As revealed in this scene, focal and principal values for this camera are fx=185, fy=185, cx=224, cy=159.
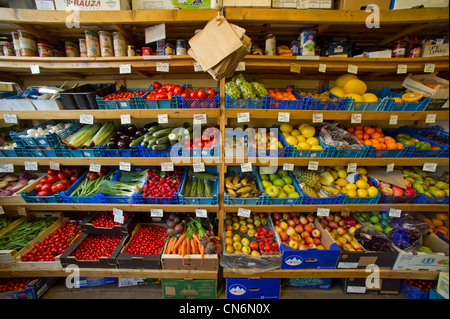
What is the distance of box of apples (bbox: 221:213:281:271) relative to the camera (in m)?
1.74

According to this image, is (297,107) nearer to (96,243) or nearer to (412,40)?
(412,40)

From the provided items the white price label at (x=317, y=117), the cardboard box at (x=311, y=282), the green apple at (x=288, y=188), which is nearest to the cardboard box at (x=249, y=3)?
the white price label at (x=317, y=117)

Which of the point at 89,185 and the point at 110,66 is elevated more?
the point at 110,66

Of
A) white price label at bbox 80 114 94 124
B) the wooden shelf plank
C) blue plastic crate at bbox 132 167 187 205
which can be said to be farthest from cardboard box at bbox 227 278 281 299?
white price label at bbox 80 114 94 124

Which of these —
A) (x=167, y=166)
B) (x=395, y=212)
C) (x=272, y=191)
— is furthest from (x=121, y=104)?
(x=395, y=212)

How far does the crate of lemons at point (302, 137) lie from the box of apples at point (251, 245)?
35.6 inches

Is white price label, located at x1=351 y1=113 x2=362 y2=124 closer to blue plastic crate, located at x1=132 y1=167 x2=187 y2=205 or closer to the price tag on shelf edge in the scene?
the price tag on shelf edge

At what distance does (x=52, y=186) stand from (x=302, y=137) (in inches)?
102

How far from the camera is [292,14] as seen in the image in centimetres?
142

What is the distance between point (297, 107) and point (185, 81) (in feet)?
4.22

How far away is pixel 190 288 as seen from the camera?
1.81m
